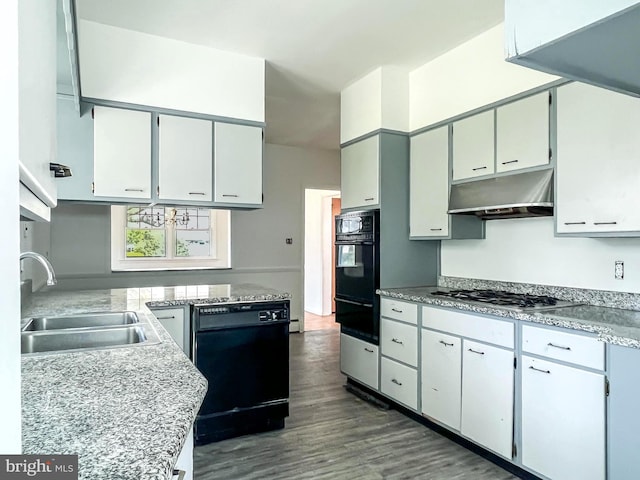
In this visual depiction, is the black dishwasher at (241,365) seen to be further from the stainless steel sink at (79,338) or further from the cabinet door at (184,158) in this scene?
the cabinet door at (184,158)

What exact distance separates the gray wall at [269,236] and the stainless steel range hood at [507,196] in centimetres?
338

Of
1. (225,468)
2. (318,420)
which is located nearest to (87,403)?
(225,468)

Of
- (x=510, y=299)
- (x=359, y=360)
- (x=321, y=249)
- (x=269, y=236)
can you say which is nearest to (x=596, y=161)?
(x=510, y=299)

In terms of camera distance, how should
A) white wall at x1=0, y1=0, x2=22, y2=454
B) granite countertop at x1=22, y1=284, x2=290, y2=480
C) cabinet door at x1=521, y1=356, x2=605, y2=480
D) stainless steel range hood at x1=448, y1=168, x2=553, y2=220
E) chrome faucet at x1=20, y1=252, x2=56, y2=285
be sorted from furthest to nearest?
stainless steel range hood at x1=448, y1=168, x2=553, y2=220 → cabinet door at x1=521, y1=356, x2=605, y2=480 → chrome faucet at x1=20, y1=252, x2=56, y2=285 → granite countertop at x1=22, y1=284, x2=290, y2=480 → white wall at x1=0, y1=0, x2=22, y2=454

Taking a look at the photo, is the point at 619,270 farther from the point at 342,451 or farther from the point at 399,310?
the point at 342,451

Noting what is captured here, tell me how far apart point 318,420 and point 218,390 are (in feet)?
2.69

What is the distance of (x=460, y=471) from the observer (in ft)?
7.84

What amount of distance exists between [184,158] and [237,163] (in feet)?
1.32

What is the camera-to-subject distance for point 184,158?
10.3ft

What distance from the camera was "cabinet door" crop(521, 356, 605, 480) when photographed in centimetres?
192

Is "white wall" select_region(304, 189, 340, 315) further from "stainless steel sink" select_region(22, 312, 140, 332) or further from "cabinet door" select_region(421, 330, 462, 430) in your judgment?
"stainless steel sink" select_region(22, 312, 140, 332)

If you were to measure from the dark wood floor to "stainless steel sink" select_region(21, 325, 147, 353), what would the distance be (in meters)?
0.98

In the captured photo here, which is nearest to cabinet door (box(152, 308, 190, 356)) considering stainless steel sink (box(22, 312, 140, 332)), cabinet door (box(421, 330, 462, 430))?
stainless steel sink (box(22, 312, 140, 332))

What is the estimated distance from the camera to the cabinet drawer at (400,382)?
9.95ft
